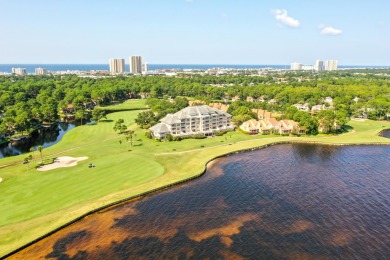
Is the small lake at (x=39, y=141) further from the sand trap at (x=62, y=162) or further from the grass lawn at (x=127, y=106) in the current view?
the grass lawn at (x=127, y=106)

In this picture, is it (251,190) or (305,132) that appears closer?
(251,190)

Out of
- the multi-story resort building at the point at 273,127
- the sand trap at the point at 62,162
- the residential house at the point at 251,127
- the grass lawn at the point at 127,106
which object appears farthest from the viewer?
the grass lawn at the point at 127,106

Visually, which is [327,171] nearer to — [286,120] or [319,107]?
[286,120]

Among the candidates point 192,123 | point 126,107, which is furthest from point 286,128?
point 126,107

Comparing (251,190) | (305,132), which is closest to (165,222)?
(251,190)

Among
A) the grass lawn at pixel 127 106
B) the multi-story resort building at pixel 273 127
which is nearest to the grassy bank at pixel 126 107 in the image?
the grass lawn at pixel 127 106
